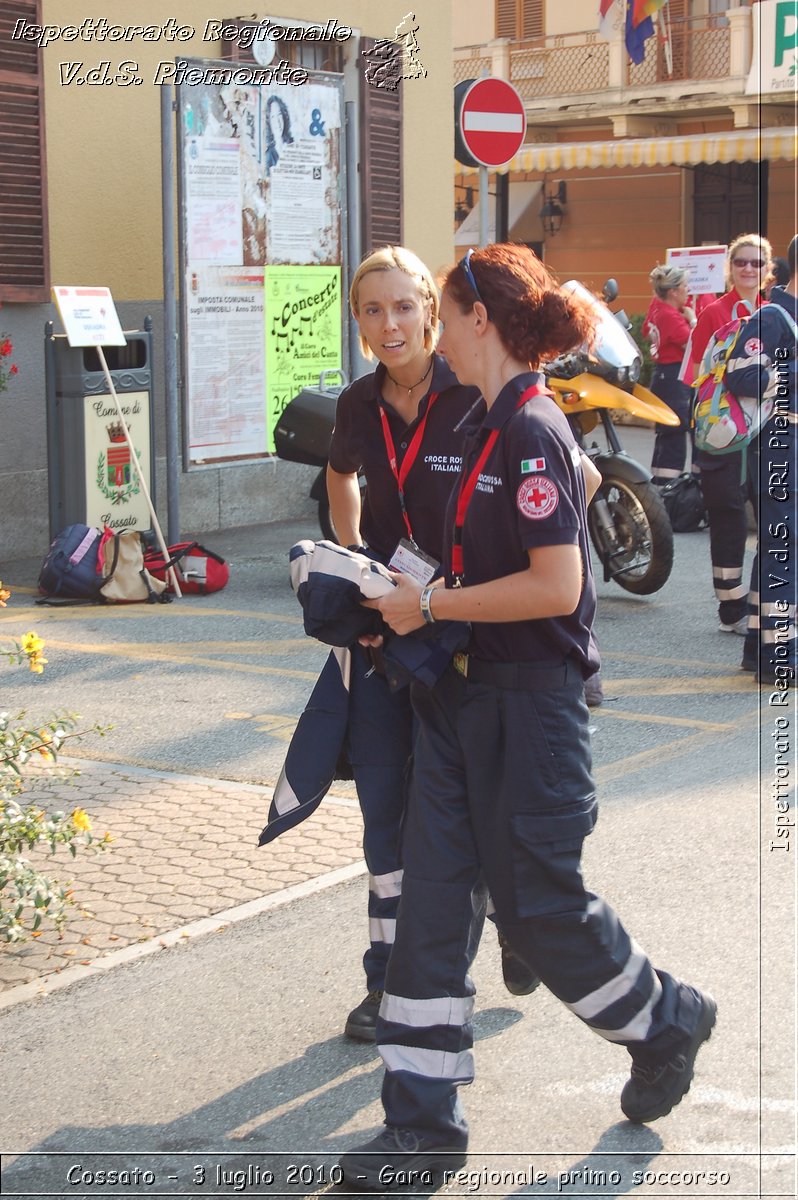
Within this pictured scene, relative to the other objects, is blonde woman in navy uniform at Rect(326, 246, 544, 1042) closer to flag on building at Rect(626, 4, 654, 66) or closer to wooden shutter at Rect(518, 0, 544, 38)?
flag on building at Rect(626, 4, 654, 66)

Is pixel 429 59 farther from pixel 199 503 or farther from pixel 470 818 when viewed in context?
pixel 470 818

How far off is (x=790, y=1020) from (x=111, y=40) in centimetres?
909

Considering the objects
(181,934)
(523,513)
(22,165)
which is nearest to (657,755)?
(181,934)

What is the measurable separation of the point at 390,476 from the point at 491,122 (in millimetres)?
7356

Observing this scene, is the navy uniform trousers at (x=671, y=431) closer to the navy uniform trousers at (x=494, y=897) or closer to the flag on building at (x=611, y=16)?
the navy uniform trousers at (x=494, y=897)

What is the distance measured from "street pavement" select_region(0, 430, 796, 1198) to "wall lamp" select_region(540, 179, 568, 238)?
2547cm

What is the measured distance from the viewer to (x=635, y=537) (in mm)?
9375

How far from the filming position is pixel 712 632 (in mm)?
8820

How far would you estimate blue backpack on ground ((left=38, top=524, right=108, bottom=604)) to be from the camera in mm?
9445

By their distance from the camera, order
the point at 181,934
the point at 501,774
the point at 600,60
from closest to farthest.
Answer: the point at 501,774 → the point at 181,934 → the point at 600,60

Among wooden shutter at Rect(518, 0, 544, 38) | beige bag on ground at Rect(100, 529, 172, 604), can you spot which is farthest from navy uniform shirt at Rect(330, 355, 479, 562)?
wooden shutter at Rect(518, 0, 544, 38)

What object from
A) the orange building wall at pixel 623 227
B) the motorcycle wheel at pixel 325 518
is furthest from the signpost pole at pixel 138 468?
the orange building wall at pixel 623 227

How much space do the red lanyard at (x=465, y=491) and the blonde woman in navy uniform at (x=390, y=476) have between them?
391mm

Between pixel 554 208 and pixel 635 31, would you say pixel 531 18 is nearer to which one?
pixel 554 208
